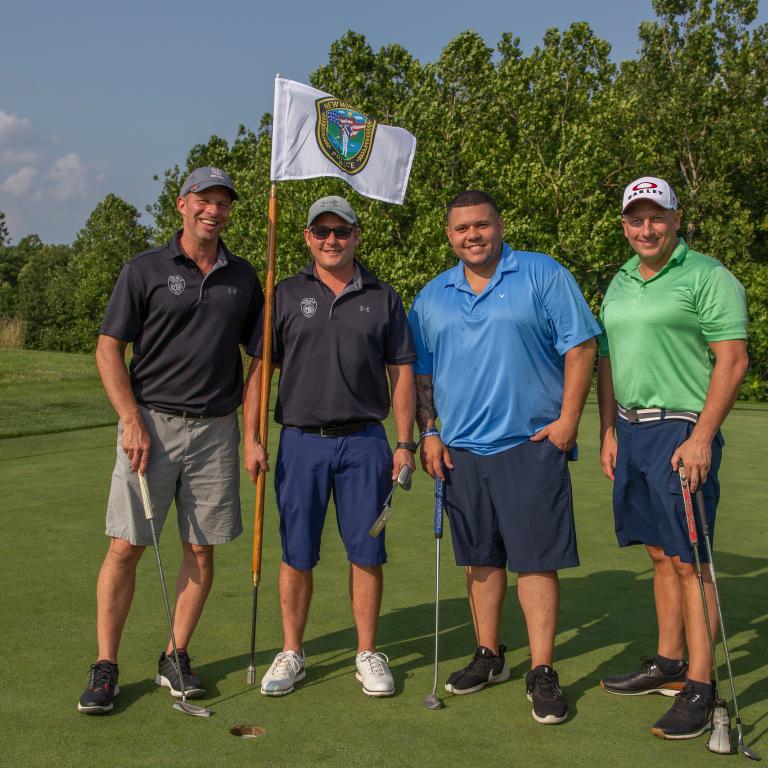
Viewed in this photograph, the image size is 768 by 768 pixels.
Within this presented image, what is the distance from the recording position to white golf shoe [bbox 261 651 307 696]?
371 cm

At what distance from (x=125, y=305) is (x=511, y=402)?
5.06 ft

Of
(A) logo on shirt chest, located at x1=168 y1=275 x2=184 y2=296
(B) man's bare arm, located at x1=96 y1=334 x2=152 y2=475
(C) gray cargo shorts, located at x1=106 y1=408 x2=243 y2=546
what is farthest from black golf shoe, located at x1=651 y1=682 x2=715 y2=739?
(A) logo on shirt chest, located at x1=168 y1=275 x2=184 y2=296

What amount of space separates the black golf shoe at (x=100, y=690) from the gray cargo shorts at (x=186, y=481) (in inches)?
18.9

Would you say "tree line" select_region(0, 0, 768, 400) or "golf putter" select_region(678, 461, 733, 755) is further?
"tree line" select_region(0, 0, 768, 400)

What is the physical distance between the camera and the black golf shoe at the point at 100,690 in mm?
3432

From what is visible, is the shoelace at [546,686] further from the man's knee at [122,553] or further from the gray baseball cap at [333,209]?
the gray baseball cap at [333,209]

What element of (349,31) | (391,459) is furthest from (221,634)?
(349,31)

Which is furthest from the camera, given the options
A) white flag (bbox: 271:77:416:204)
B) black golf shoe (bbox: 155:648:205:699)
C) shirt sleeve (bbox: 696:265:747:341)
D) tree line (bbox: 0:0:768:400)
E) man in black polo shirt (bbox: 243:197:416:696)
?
tree line (bbox: 0:0:768:400)

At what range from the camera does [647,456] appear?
3.78 metres

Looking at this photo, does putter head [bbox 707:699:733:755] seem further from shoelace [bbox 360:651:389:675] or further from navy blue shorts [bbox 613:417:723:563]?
shoelace [bbox 360:651:389:675]

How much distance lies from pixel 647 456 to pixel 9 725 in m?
2.47

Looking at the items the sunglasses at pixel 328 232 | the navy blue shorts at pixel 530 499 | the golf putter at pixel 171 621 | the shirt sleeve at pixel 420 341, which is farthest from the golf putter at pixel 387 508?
the sunglasses at pixel 328 232

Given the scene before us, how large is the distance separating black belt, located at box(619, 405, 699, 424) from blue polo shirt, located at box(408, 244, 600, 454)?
0.27 meters

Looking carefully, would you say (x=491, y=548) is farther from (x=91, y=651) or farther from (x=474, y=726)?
(x=91, y=651)
